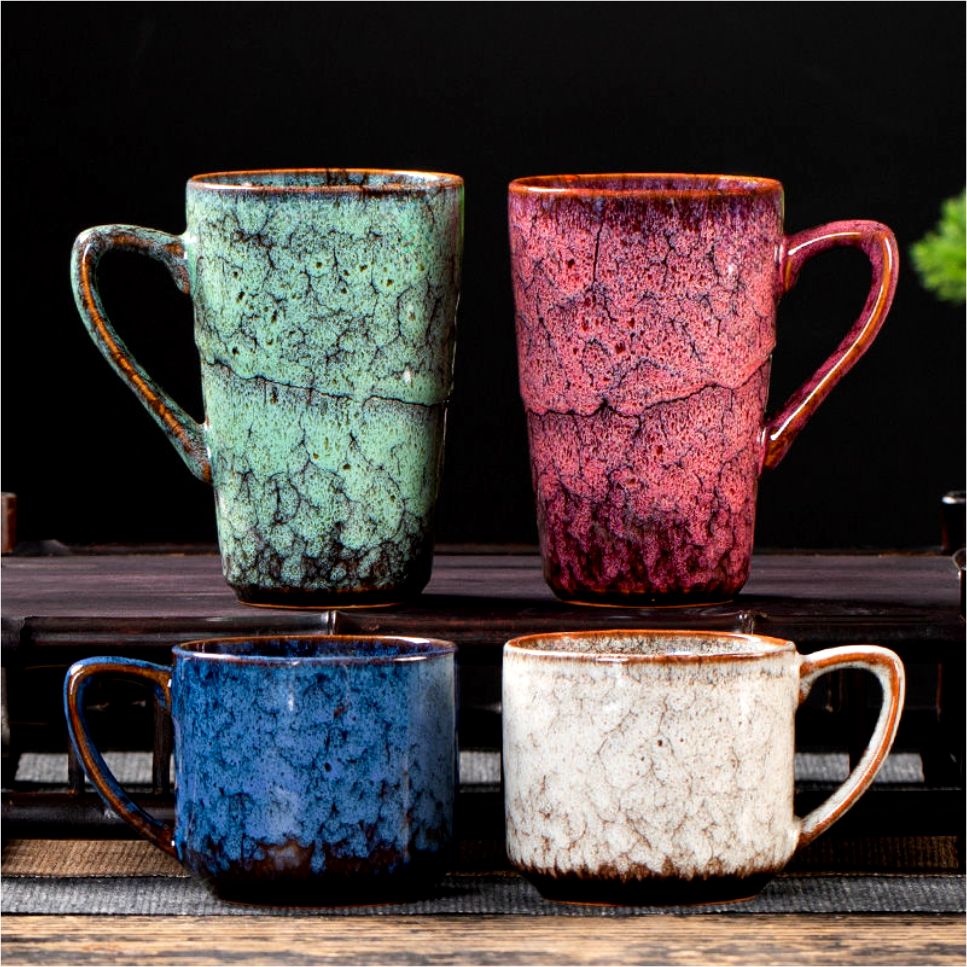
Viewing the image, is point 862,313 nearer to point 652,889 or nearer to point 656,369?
point 656,369

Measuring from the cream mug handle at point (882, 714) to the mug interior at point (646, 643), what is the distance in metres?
0.01

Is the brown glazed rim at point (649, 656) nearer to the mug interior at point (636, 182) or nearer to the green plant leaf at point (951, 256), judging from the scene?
the mug interior at point (636, 182)

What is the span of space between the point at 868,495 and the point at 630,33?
40 centimetres

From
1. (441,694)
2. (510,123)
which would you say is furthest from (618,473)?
(510,123)

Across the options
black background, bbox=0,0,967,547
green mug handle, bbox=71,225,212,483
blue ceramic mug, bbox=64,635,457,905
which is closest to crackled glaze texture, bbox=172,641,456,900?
blue ceramic mug, bbox=64,635,457,905

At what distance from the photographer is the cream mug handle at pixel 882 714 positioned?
1.88 ft

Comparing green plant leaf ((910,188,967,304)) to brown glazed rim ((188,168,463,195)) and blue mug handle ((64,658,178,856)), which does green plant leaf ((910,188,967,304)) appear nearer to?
brown glazed rim ((188,168,463,195))

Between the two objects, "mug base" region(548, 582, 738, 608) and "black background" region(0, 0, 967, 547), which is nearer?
"mug base" region(548, 582, 738, 608)

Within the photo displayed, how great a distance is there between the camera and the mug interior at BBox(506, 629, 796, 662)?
57 centimetres

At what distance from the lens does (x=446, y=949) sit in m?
0.53

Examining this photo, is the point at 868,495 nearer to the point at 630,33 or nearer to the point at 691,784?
the point at 630,33

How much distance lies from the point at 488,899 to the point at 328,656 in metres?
0.09

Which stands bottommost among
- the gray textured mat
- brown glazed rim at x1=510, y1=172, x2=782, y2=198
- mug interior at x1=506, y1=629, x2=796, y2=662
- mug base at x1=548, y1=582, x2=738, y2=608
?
the gray textured mat

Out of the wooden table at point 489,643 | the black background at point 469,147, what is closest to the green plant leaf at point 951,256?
the black background at point 469,147
